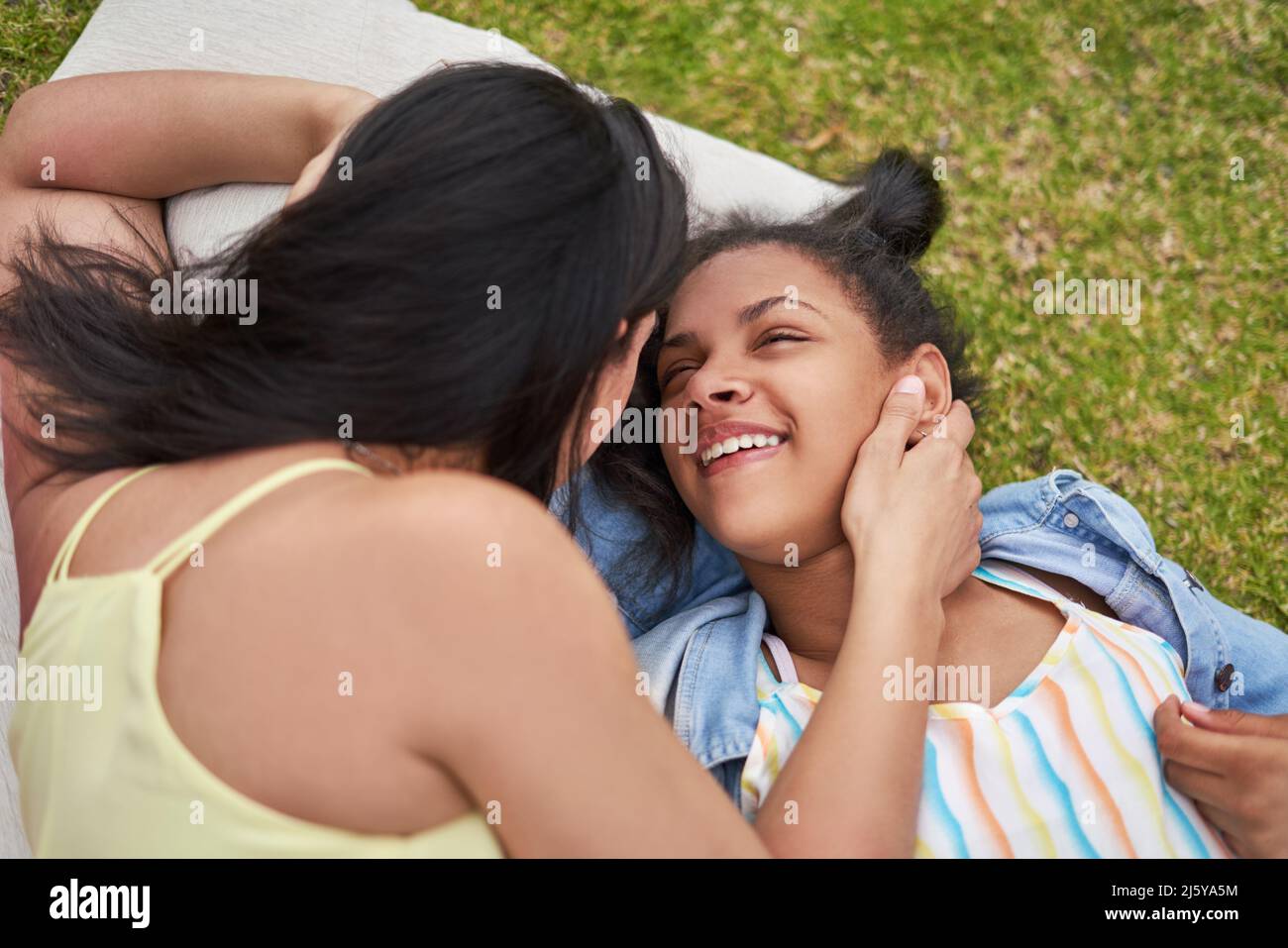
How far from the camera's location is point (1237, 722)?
225cm

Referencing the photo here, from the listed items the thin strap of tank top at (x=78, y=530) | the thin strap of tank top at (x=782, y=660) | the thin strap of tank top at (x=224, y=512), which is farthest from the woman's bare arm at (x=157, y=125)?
the thin strap of tank top at (x=782, y=660)

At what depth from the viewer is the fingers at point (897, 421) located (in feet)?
7.93

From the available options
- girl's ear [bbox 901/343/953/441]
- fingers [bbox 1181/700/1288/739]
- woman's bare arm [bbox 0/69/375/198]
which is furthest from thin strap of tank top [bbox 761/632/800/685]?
woman's bare arm [bbox 0/69/375/198]

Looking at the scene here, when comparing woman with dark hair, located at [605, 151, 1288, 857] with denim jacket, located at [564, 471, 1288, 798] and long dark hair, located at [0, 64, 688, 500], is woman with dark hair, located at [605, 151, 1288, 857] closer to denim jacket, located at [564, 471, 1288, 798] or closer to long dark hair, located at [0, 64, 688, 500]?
denim jacket, located at [564, 471, 1288, 798]

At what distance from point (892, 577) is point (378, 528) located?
124cm

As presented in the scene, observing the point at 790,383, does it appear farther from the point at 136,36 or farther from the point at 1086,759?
the point at 136,36

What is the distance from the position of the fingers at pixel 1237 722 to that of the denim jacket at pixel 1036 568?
0.37 metres

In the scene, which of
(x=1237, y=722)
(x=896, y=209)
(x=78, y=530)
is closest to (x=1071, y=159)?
(x=896, y=209)

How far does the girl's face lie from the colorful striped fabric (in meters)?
0.42

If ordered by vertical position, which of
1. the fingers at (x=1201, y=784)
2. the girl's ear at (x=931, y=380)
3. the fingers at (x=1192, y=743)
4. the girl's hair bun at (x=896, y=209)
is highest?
the girl's hair bun at (x=896, y=209)

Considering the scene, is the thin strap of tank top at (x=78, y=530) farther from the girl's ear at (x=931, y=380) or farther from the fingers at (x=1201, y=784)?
the fingers at (x=1201, y=784)
